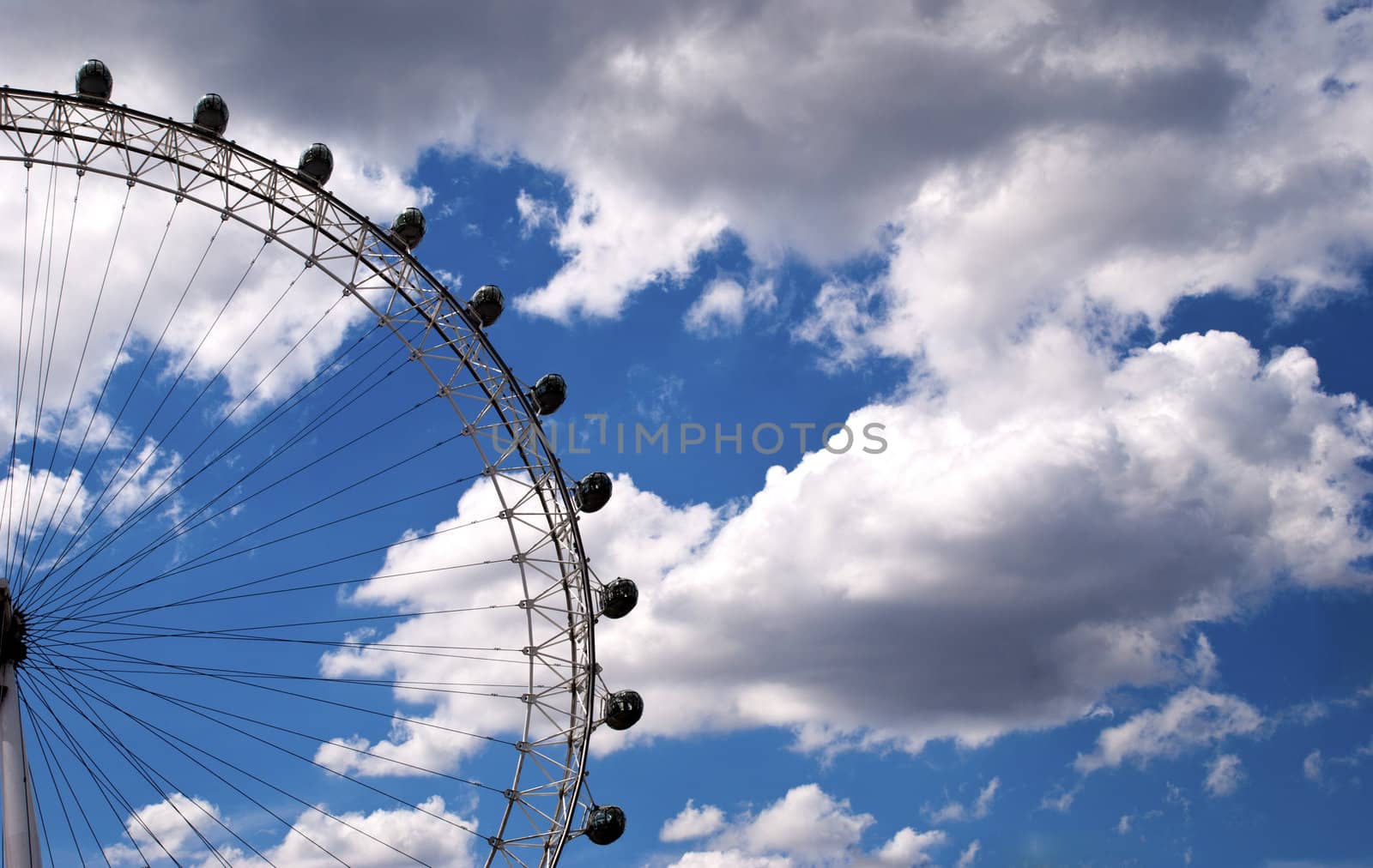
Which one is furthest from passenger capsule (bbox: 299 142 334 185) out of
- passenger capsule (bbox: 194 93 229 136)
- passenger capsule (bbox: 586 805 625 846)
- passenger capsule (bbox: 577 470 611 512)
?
passenger capsule (bbox: 586 805 625 846)

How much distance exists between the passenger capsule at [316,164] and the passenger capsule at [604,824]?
17388 millimetres

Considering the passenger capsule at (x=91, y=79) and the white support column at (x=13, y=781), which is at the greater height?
the passenger capsule at (x=91, y=79)

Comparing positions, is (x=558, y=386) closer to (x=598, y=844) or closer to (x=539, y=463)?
(x=539, y=463)

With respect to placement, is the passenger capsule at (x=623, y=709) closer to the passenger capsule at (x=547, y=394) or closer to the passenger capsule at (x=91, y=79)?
the passenger capsule at (x=547, y=394)

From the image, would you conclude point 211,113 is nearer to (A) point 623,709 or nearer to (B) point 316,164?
(B) point 316,164

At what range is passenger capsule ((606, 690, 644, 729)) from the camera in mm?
36000

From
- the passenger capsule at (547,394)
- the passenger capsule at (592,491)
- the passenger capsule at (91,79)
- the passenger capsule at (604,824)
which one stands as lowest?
the passenger capsule at (604,824)

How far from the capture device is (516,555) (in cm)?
3541

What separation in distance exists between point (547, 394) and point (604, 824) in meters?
11.1

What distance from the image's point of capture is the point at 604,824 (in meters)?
34.8

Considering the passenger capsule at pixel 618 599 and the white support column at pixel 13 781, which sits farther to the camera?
the passenger capsule at pixel 618 599

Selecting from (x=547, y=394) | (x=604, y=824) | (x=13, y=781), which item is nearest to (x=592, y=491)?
(x=547, y=394)

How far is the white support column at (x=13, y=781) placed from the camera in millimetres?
26312

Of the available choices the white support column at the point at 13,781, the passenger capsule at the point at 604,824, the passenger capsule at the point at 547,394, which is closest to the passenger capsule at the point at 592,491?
the passenger capsule at the point at 547,394
